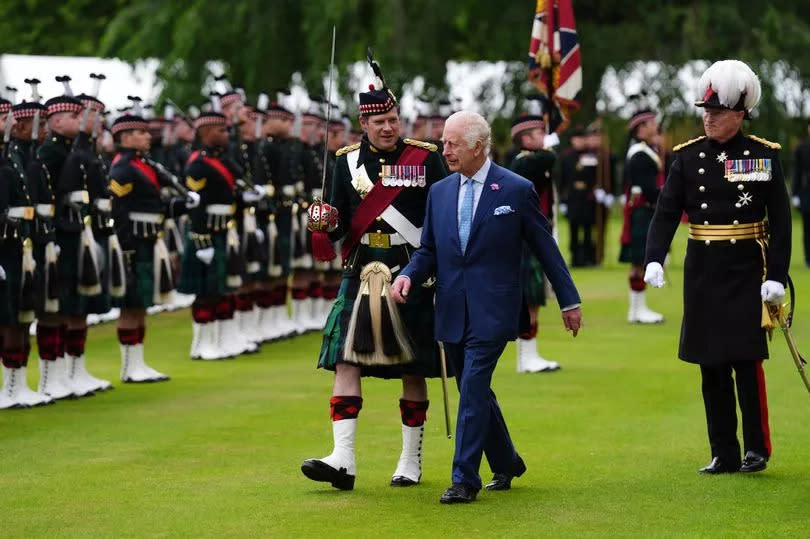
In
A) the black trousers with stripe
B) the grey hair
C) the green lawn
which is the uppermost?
the grey hair

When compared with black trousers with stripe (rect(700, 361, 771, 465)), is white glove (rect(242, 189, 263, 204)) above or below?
above

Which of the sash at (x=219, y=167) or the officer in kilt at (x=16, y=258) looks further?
the sash at (x=219, y=167)

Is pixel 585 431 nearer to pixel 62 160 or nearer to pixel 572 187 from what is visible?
pixel 62 160

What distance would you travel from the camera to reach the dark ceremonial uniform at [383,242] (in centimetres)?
877

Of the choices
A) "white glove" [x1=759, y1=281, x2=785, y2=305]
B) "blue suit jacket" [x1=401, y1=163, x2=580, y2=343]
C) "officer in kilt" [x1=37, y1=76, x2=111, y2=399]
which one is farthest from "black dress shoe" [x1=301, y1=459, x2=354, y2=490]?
"officer in kilt" [x1=37, y1=76, x2=111, y2=399]

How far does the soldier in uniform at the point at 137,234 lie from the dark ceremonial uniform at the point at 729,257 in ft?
19.9

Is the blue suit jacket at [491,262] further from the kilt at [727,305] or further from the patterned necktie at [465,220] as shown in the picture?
the kilt at [727,305]

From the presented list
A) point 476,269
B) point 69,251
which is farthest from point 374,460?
point 69,251

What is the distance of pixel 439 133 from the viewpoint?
19.3 m

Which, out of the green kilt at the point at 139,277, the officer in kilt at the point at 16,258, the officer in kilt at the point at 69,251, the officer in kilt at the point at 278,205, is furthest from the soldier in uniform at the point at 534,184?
the officer in kilt at the point at 16,258

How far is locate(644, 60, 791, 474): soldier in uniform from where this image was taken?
29.0 ft

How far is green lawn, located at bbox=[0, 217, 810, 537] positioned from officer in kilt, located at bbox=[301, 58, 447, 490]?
A: 0.31 metres

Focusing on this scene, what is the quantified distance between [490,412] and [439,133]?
11.1m

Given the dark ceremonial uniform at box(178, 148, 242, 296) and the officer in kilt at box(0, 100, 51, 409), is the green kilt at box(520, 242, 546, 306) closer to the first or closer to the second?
the dark ceremonial uniform at box(178, 148, 242, 296)
